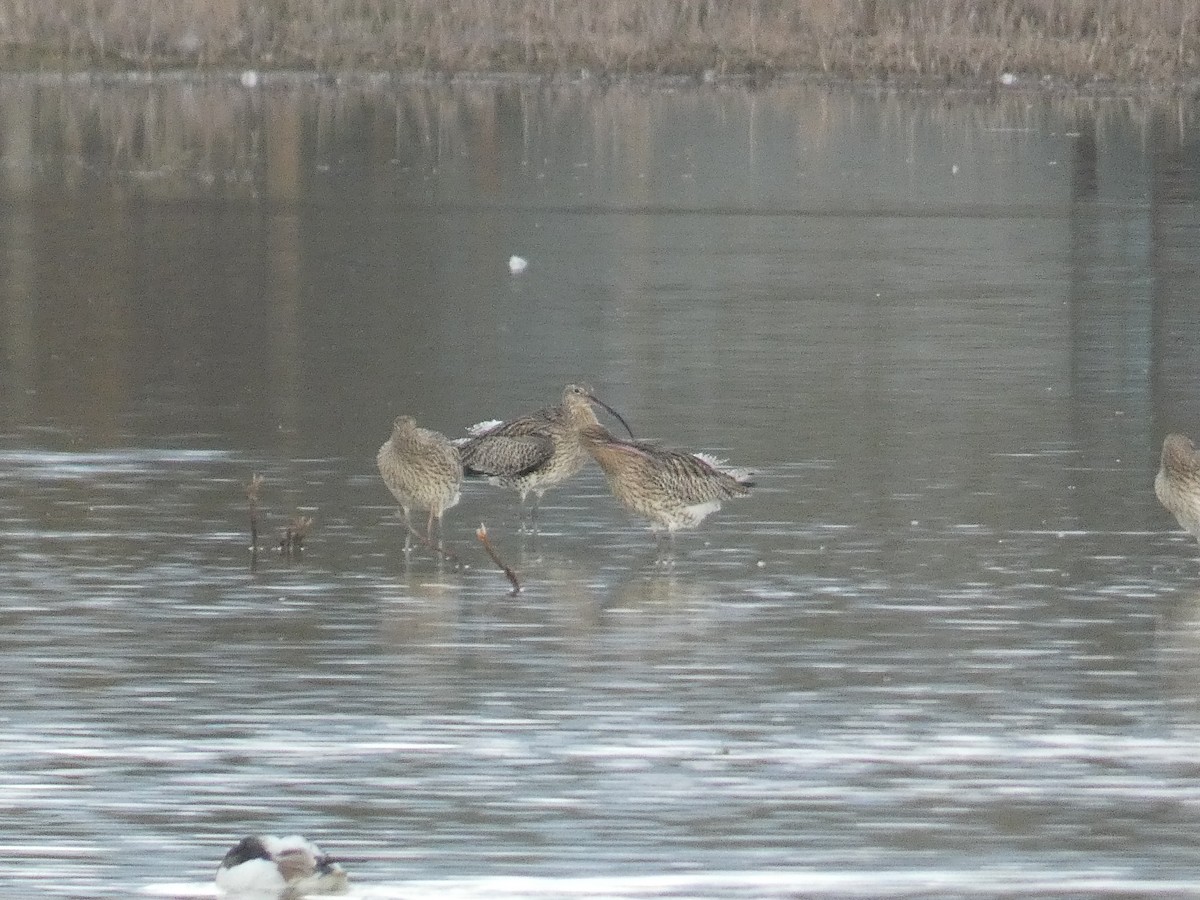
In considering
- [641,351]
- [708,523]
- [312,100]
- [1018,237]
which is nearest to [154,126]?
[312,100]

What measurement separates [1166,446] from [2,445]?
5409mm

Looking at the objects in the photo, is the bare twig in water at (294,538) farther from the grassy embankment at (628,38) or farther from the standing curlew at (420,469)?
the grassy embankment at (628,38)

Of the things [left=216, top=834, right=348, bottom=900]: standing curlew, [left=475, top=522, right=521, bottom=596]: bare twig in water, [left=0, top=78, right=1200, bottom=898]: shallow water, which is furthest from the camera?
[left=475, top=522, right=521, bottom=596]: bare twig in water

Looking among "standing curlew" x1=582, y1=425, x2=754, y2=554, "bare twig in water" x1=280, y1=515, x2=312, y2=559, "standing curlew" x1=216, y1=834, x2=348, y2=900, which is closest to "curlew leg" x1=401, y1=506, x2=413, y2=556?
"bare twig in water" x1=280, y1=515, x2=312, y2=559

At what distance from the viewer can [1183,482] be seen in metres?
10.9

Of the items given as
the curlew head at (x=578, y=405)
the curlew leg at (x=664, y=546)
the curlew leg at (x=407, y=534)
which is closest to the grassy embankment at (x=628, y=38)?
the curlew head at (x=578, y=405)

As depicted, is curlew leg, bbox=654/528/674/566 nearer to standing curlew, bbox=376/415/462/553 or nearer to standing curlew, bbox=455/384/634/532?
standing curlew, bbox=455/384/634/532

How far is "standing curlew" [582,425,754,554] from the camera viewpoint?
37.2 feet

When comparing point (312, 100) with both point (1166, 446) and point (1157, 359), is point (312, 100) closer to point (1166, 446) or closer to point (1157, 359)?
point (1157, 359)

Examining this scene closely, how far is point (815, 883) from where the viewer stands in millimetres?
6938

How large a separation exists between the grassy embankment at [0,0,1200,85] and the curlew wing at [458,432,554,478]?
32564mm

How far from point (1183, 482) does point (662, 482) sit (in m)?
1.81

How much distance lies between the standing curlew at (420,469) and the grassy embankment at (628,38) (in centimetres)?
3313

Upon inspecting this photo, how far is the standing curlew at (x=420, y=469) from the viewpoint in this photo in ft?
37.5
